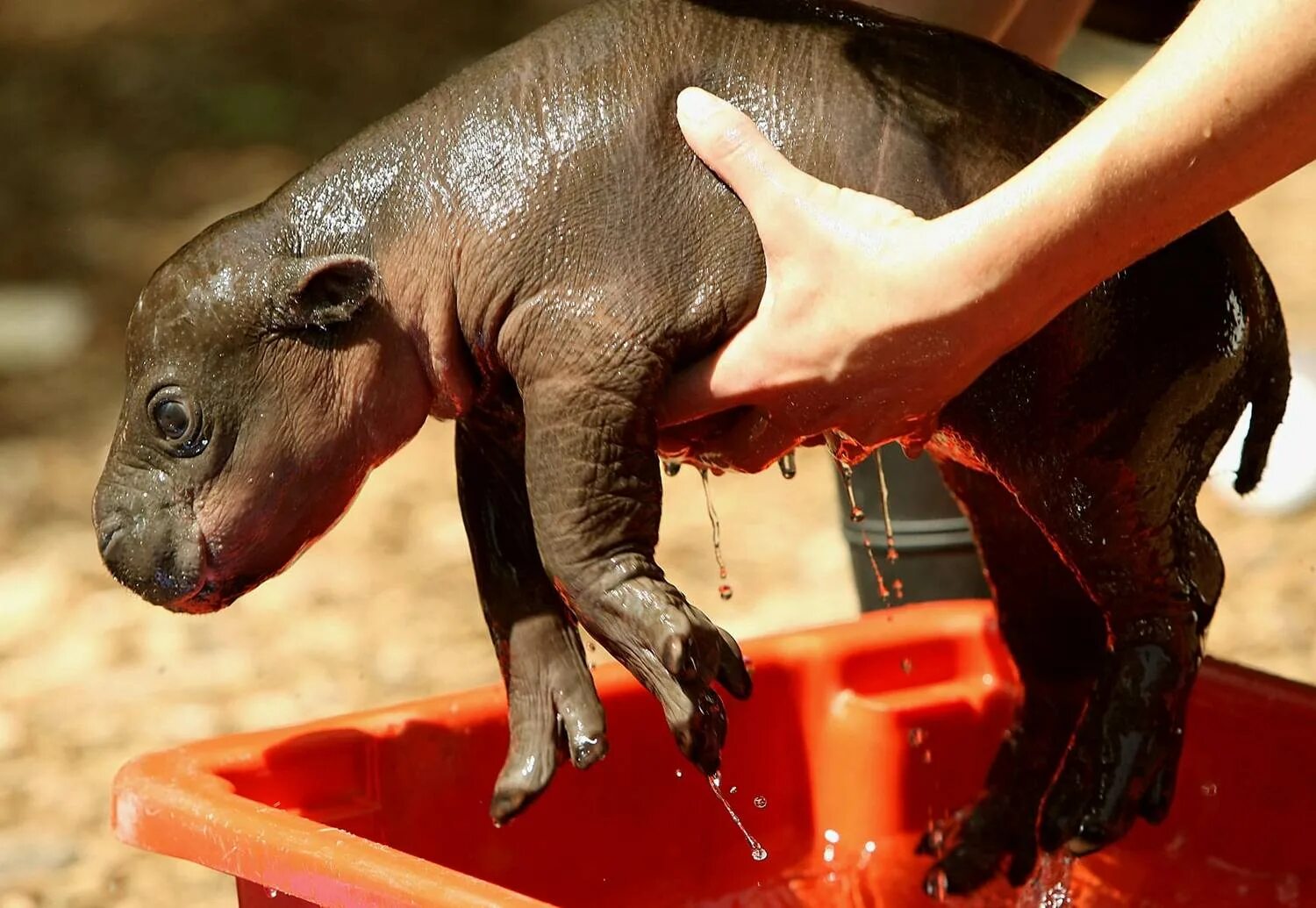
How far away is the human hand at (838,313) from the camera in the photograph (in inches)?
47.9

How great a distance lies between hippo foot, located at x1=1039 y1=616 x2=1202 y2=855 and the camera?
146cm

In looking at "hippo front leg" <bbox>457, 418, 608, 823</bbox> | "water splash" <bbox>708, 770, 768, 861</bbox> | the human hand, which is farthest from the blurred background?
the human hand

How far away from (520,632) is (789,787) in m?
0.62

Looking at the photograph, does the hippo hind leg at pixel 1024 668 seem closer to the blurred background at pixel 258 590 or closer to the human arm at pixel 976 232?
the human arm at pixel 976 232

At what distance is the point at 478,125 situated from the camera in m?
1.34

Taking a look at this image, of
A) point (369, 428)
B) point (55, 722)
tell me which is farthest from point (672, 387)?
point (55, 722)

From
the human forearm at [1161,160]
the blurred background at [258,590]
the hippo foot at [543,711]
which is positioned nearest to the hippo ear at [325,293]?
the hippo foot at [543,711]

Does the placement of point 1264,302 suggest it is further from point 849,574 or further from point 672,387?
point 849,574

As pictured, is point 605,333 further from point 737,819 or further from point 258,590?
point 258,590

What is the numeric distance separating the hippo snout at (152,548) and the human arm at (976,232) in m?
0.40

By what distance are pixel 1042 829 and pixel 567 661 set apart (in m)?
0.45

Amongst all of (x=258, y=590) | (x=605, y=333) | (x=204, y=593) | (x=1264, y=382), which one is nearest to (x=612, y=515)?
(x=605, y=333)

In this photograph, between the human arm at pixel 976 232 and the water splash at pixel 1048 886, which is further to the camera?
the water splash at pixel 1048 886

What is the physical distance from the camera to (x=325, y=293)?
1326 mm
